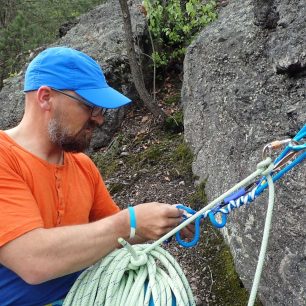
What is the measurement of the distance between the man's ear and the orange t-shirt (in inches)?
8.0

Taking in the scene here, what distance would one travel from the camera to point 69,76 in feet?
6.42

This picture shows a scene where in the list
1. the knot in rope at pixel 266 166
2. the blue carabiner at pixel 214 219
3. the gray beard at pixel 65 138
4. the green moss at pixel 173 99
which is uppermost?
the gray beard at pixel 65 138

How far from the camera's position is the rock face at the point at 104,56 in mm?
4681

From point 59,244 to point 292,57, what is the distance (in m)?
1.54

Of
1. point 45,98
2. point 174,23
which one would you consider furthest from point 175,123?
point 45,98

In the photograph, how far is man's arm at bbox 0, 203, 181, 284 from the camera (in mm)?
1648

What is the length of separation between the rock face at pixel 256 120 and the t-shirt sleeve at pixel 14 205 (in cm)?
109

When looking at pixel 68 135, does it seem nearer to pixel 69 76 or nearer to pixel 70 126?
pixel 70 126

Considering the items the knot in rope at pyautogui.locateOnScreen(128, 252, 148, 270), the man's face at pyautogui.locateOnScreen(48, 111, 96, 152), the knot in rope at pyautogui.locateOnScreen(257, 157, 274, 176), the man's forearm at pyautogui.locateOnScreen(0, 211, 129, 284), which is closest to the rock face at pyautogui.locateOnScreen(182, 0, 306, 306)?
the knot in rope at pyautogui.locateOnScreen(257, 157, 274, 176)

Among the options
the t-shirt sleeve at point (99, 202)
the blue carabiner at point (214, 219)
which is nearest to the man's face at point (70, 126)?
the t-shirt sleeve at point (99, 202)

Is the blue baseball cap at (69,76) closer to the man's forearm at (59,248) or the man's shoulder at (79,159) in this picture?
the man's shoulder at (79,159)

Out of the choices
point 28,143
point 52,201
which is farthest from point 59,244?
point 28,143

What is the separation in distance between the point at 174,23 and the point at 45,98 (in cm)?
323

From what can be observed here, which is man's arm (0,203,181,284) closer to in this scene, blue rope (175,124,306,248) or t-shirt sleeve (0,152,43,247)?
t-shirt sleeve (0,152,43,247)
